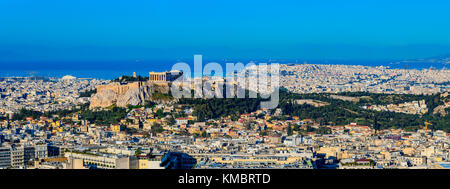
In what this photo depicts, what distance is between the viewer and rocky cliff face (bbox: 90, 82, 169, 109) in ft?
91.2

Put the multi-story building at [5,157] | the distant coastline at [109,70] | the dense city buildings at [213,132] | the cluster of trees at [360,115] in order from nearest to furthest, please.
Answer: the dense city buildings at [213,132] → the multi-story building at [5,157] → the cluster of trees at [360,115] → the distant coastline at [109,70]

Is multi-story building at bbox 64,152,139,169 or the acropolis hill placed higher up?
the acropolis hill

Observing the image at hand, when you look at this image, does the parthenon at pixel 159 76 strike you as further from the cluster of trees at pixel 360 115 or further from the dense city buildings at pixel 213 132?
the cluster of trees at pixel 360 115

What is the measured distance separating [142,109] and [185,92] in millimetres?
3415

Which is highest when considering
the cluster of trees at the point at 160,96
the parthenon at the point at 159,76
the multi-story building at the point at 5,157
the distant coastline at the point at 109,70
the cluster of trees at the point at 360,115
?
the distant coastline at the point at 109,70

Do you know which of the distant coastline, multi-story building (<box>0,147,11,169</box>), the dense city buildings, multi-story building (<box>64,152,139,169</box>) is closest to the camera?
multi-story building (<box>64,152,139,169</box>)

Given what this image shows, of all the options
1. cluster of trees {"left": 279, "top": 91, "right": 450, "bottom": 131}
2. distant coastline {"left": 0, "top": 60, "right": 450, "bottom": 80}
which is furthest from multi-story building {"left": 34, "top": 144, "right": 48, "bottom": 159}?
distant coastline {"left": 0, "top": 60, "right": 450, "bottom": 80}

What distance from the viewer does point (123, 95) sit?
92.7 feet

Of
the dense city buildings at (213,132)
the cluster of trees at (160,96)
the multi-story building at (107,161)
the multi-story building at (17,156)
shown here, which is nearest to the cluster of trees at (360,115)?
the dense city buildings at (213,132)

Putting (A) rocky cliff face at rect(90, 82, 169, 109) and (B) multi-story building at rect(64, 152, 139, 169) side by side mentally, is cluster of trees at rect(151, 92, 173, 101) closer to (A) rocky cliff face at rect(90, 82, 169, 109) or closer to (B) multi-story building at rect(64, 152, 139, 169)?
(A) rocky cliff face at rect(90, 82, 169, 109)

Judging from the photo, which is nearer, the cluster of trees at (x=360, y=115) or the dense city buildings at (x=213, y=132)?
the dense city buildings at (x=213, y=132)

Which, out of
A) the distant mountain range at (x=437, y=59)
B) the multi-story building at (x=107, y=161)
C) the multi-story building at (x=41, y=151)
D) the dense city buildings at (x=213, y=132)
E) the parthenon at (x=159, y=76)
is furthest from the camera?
the distant mountain range at (x=437, y=59)

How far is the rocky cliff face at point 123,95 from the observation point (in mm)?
27812
